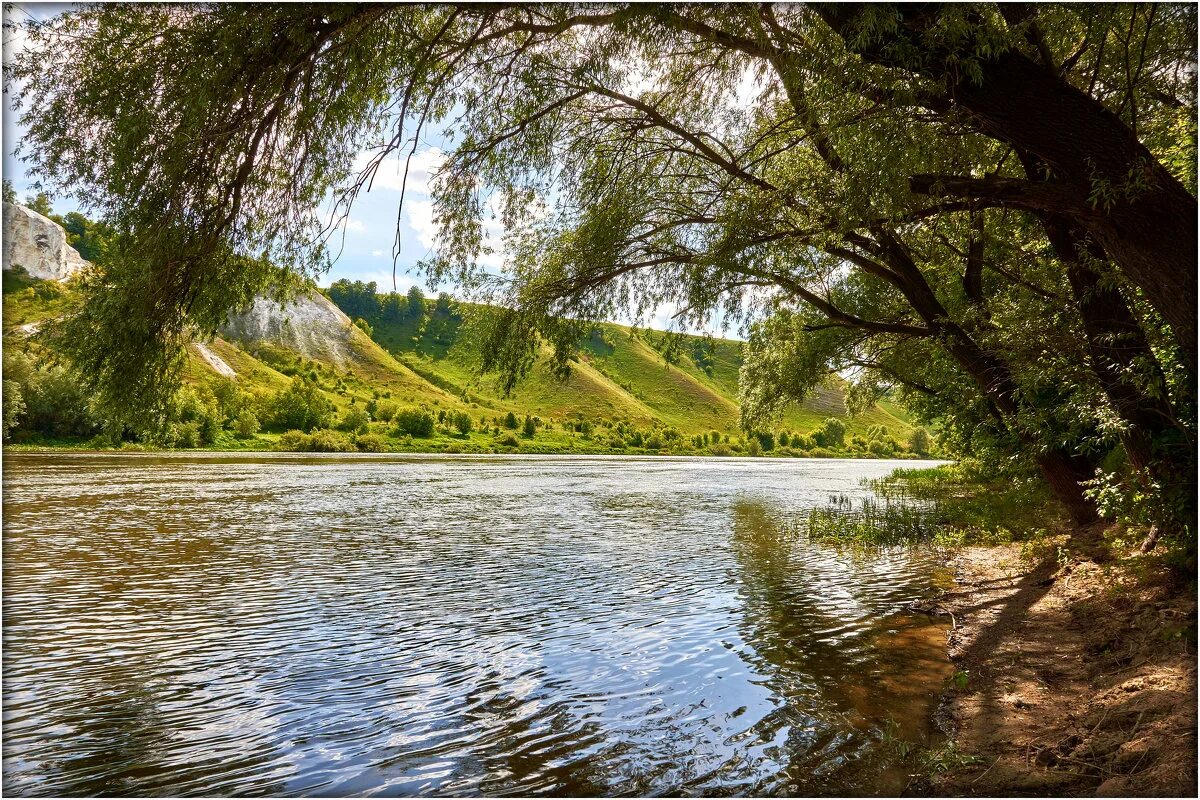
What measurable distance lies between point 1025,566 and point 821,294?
8470 millimetres

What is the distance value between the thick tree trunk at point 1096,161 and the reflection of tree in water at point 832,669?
4673 millimetres

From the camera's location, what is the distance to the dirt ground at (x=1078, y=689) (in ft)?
18.1

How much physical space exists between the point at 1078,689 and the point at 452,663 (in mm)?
7199

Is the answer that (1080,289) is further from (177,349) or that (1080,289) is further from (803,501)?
(803,501)

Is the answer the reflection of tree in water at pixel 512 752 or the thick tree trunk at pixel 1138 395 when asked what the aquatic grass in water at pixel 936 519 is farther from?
the reflection of tree in water at pixel 512 752

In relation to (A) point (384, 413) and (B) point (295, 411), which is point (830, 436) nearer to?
(A) point (384, 413)

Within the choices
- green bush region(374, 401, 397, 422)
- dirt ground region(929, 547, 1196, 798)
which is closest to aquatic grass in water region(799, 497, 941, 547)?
dirt ground region(929, 547, 1196, 798)

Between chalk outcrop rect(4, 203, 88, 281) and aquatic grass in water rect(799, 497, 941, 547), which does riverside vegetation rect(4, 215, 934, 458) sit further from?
aquatic grass in water rect(799, 497, 941, 547)

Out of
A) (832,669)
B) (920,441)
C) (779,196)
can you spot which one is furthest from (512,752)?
(920,441)

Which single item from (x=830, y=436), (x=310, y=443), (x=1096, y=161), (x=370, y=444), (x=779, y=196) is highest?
(x=779, y=196)

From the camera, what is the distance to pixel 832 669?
891 centimetres

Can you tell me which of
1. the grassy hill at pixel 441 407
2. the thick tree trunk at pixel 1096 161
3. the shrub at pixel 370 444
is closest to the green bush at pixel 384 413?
the grassy hill at pixel 441 407

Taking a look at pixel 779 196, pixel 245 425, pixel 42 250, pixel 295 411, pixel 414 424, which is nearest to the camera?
pixel 779 196

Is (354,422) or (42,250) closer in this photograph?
(42,250)
